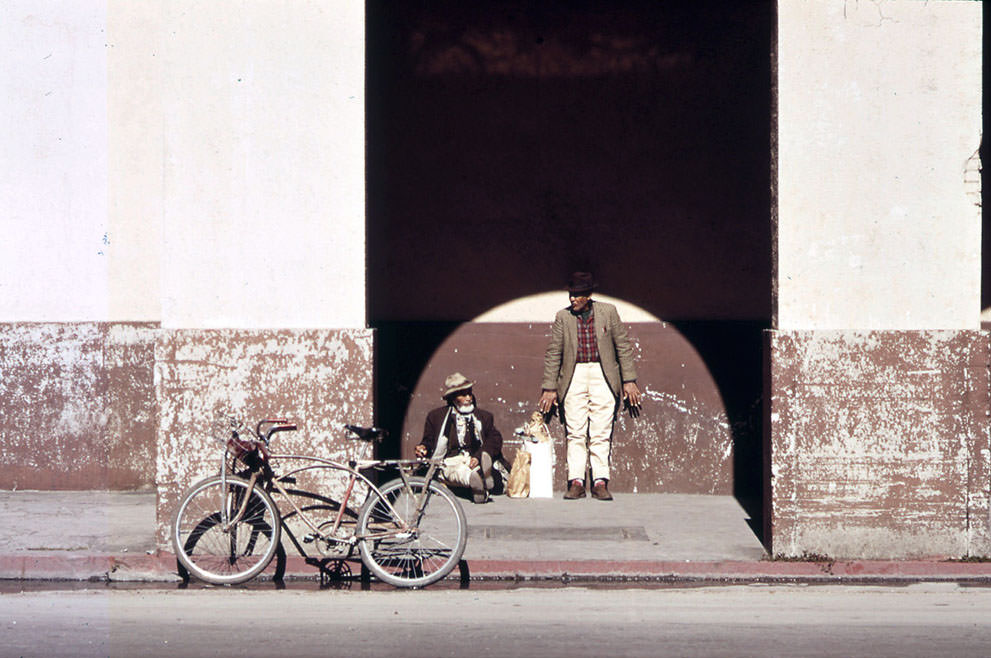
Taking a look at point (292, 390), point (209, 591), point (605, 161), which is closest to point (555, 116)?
point (605, 161)

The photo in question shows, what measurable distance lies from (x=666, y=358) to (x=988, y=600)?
4.23 m

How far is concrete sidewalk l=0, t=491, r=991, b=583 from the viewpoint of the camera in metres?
8.36

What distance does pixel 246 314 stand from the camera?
8.76 metres

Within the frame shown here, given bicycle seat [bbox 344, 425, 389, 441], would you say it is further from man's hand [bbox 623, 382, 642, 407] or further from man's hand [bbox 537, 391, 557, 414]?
man's hand [bbox 623, 382, 642, 407]

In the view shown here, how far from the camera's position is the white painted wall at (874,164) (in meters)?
8.58

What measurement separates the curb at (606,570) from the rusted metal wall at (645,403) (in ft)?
9.39

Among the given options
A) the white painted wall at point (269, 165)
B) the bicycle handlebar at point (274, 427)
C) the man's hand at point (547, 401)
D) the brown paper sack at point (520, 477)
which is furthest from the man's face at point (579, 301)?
the bicycle handlebar at point (274, 427)

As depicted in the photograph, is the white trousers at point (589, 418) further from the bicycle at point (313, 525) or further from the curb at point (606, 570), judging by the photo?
the bicycle at point (313, 525)

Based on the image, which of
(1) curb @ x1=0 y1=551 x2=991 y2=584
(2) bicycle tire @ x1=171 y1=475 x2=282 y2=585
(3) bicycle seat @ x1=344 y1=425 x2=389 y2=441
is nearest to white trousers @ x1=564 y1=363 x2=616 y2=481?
(1) curb @ x1=0 y1=551 x2=991 y2=584

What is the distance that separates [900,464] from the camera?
8547mm

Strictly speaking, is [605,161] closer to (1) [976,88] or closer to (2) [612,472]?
(2) [612,472]

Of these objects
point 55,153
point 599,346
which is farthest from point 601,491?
point 55,153

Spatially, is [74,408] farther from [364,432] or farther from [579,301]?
[579,301]

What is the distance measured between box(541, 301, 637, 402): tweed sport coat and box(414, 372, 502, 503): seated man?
0.67m
